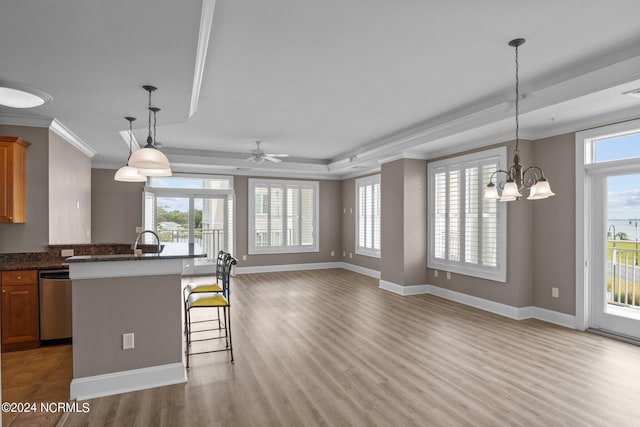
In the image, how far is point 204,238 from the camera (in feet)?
29.0

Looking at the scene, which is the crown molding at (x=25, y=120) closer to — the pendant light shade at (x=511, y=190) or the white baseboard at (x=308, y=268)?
the pendant light shade at (x=511, y=190)

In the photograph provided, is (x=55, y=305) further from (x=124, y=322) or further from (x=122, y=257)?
(x=122, y=257)

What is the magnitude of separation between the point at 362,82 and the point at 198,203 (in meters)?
5.96

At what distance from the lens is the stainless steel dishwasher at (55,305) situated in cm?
411

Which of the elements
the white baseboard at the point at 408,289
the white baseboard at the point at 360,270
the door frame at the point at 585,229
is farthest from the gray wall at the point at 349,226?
the door frame at the point at 585,229

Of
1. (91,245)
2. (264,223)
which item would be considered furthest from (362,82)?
(264,223)

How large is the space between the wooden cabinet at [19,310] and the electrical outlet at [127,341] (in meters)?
1.75

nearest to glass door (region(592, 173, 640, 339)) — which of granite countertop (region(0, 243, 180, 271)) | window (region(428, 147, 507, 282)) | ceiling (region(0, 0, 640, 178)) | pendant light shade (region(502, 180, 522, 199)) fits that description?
ceiling (region(0, 0, 640, 178))

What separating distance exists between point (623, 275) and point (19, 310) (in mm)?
Answer: 6913

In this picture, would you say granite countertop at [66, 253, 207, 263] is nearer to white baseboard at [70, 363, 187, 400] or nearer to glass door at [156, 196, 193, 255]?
white baseboard at [70, 363, 187, 400]

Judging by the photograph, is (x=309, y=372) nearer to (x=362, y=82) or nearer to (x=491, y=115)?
(x=362, y=82)

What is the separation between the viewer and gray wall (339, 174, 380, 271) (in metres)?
9.52

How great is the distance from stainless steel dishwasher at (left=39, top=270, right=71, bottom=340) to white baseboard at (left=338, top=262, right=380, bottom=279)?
19.8 ft

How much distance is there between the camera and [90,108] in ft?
12.9
